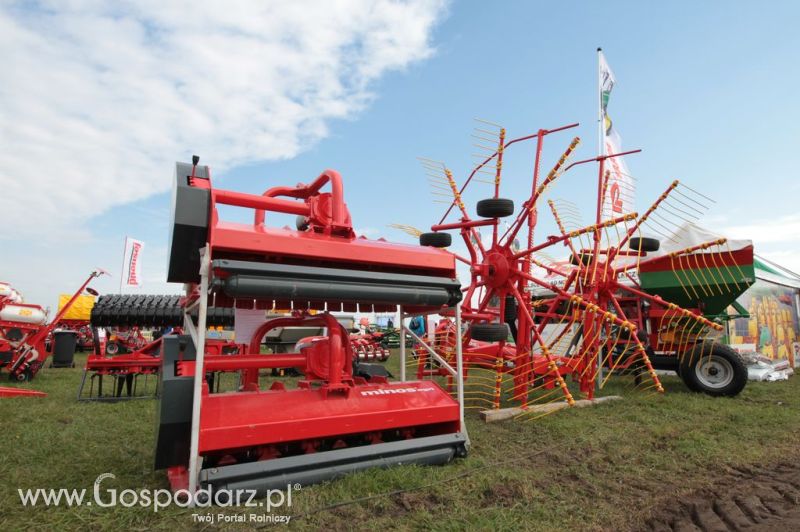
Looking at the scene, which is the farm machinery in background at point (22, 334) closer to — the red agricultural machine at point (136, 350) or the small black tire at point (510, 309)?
the red agricultural machine at point (136, 350)

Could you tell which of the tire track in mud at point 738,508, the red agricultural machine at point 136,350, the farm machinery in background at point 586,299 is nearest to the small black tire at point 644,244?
the farm machinery in background at point 586,299

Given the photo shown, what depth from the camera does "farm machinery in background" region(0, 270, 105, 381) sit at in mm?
9164

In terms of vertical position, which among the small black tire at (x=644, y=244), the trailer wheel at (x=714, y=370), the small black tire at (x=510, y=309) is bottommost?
the trailer wheel at (x=714, y=370)

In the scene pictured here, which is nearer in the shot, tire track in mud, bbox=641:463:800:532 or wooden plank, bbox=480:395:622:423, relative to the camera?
tire track in mud, bbox=641:463:800:532

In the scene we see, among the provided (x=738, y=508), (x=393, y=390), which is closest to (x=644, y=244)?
(x=738, y=508)

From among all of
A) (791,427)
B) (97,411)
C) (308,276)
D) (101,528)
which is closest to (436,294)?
(308,276)

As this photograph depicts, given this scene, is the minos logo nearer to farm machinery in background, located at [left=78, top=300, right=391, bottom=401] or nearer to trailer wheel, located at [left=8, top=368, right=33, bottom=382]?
farm machinery in background, located at [left=78, top=300, right=391, bottom=401]

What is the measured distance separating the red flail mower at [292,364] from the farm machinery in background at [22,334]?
709 cm

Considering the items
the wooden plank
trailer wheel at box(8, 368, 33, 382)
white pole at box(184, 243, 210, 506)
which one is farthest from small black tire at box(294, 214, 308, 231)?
trailer wheel at box(8, 368, 33, 382)

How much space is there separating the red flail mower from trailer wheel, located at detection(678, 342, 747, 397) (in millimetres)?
5729

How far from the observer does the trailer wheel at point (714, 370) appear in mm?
7336

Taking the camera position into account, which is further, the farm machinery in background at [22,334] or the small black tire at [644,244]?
the farm machinery in background at [22,334]

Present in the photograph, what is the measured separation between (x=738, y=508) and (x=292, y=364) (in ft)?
11.0

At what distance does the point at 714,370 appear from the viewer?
771 cm
